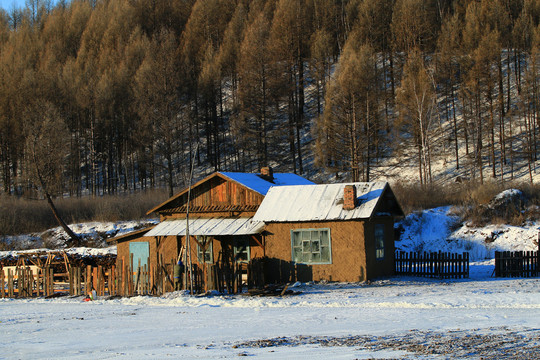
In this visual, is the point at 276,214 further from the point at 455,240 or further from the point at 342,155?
the point at 342,155

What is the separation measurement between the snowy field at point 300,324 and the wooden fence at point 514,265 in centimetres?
253

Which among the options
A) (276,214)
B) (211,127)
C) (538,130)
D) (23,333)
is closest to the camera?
(23,333)

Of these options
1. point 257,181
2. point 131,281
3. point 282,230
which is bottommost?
point 131,281

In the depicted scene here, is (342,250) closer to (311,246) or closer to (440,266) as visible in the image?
(311,246)

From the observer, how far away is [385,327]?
44.0 ft

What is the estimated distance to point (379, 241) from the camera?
83.4ft

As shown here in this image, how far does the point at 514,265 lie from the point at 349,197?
321 inches

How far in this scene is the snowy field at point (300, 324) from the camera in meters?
10.8

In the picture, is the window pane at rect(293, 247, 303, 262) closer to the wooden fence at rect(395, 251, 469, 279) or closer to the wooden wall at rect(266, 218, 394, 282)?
the wooden wall at rect(266, 218, 394, 282)

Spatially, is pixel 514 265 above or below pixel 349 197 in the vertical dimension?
below

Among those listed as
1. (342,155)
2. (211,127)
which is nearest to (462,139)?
(342,155)

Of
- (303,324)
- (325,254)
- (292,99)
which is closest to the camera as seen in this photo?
(303,324)

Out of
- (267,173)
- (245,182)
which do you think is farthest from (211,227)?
(267,173)

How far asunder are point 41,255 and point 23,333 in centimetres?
2197
